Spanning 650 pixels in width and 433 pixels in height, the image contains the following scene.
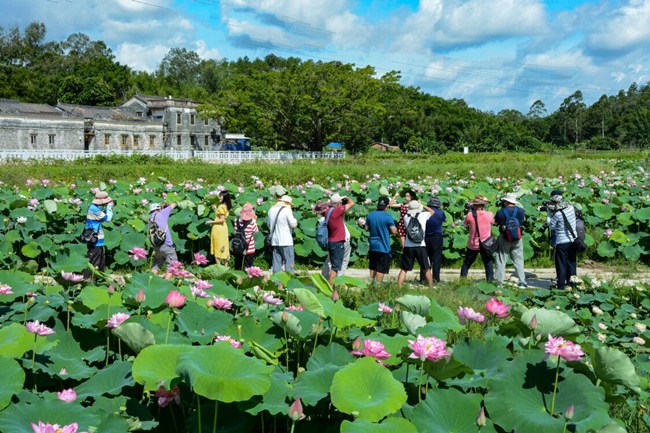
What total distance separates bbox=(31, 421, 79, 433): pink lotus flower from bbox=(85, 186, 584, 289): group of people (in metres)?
5.56

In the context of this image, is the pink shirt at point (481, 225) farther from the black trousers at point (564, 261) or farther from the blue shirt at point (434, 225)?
the black trousers at point (564, 261)

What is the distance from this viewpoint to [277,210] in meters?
7.64

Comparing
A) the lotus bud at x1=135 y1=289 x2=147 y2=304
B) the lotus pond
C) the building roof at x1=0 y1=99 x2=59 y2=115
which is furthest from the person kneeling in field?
the building roof at x1=0 y1=99 x2=59 y2=115

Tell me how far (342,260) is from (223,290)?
14.8 feet

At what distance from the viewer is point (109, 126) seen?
51.5 metres

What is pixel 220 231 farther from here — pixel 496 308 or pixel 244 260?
pixel 496 308

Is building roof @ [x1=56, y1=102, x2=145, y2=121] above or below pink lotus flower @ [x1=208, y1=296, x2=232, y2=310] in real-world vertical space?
above

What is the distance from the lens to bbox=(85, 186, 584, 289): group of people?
7.58 metres

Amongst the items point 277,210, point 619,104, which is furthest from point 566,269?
point 619,104

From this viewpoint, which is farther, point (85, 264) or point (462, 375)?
point (85, 264)

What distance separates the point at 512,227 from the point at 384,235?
175 cm

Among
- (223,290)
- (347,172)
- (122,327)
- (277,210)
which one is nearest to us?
(122,327)

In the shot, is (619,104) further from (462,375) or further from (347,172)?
(462,375)

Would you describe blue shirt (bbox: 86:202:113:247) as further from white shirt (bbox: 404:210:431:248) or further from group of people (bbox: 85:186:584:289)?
white shirt (bbox: 404:210:431:248)
